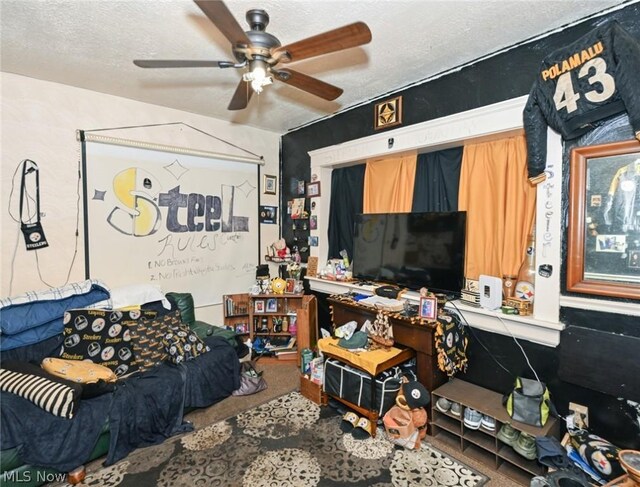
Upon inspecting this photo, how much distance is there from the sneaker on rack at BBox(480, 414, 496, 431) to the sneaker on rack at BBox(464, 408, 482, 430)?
20 millimetres

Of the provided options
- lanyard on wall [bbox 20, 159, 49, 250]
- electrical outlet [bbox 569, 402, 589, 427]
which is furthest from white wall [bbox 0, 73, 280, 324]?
electrical outlet [bbox 569, 402, 589, 427]

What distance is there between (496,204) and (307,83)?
63.6 inches

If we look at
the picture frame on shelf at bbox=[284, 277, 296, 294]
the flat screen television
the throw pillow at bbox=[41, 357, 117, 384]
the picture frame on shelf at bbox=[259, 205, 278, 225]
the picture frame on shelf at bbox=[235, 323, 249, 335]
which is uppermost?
the picture frame on shelf at bbox=[259, 205, 278, 225]

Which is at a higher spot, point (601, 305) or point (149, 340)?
point (601, 305)

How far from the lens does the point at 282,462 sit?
1938 millimetres

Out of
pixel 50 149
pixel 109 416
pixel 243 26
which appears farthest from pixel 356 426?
pixel 50 149

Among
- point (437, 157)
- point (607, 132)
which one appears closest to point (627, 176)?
Result: point (607, 132)

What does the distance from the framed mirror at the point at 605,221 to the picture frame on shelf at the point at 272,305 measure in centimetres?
264

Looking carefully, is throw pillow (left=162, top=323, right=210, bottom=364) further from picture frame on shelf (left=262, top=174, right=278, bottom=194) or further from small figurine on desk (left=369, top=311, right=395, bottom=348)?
picture frame on shelf (left=262, top=174, right=278, bottom=194)

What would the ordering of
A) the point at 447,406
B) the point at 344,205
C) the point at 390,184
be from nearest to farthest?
1. the point at 447,406
2. the point at 390,184
3. the point at 344,205

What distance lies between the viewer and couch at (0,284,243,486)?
66.7 inches

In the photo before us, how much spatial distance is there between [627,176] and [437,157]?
4.12 ft

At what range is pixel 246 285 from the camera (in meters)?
3.89

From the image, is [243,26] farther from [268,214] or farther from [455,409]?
[455,409]
